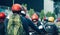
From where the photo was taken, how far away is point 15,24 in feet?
21.6

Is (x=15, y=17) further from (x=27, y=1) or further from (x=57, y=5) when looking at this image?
(x=27, y=1)

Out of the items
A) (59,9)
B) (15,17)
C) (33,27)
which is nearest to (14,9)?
(15,17)

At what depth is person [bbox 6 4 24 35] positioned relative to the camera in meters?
6.52

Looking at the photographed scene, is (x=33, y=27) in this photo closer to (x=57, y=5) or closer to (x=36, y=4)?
(x=57, y=5)

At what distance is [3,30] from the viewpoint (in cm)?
720

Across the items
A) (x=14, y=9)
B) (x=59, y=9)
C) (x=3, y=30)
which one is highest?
(x=14, y=9)

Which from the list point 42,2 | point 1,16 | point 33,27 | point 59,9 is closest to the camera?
point 33,27

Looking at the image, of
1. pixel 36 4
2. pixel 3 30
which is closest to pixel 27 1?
pixel 36 4

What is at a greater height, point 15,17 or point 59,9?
point 15,17

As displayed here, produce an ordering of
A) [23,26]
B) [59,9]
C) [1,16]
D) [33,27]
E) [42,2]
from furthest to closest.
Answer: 1. [42,2]
2. [59,9]
3. [1,16]
4. [23,26]
5. [33,27]

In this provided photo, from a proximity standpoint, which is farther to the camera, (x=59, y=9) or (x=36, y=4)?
(x=36, y=4)

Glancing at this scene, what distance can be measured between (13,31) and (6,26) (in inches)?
13.7

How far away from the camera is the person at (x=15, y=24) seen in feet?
21.4

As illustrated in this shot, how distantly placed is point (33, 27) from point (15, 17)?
655 mm
